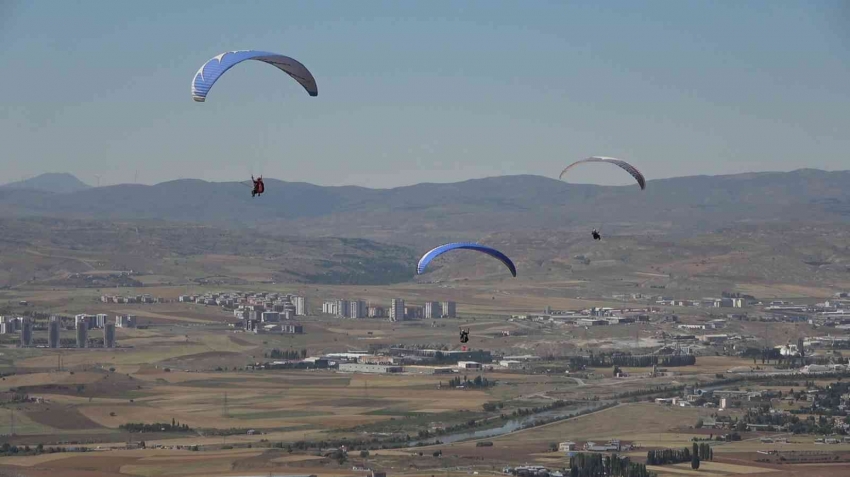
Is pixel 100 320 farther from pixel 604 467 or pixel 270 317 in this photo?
pixel 604 467

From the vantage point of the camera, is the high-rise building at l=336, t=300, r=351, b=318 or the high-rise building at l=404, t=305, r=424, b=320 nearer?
the high-rise building at l=404, t=305, r=424, b=320

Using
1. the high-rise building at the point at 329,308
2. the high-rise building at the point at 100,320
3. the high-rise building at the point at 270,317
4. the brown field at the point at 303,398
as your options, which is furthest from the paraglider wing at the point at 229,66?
the high-rise building at the point at 329,308

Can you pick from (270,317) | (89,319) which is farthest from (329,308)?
(89,319)

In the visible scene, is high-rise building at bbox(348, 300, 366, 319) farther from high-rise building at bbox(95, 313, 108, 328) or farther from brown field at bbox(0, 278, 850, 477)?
high-rise building at bbox(95, 313, 108, 328)

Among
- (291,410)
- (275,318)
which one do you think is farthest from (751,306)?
(291,410)

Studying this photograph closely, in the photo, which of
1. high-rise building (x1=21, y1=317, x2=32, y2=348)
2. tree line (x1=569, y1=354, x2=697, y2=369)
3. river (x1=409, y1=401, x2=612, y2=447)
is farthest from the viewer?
high-rise building (x1=21, y1=317, x2=32, y2=348)

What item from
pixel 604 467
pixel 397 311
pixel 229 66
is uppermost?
pixel 229 66

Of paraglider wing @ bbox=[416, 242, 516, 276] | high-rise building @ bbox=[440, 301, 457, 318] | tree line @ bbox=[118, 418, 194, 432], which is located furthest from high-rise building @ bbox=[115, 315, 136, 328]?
paraglider wing @ bbox=[416, 242, 516, 276]

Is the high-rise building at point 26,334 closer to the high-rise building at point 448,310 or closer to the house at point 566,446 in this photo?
the high-rise building at point 448,310
